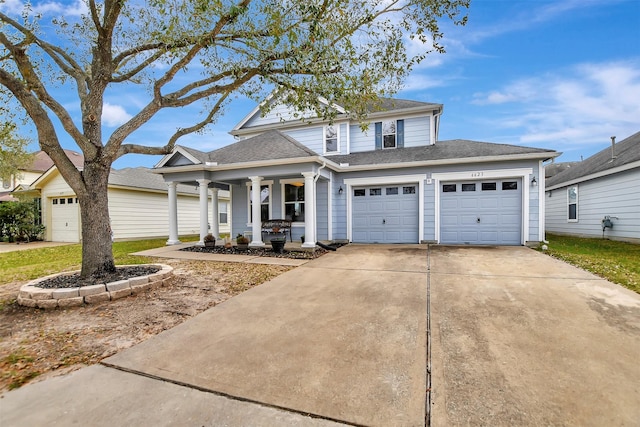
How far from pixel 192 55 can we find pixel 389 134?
8.75 m

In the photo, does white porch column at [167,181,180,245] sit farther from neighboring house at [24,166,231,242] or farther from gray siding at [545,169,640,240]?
gray siding at [545,169,640,240]

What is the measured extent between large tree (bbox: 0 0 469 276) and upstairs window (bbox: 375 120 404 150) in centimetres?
552

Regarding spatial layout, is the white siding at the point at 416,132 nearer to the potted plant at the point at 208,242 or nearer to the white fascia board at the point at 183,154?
the white fascia board at the point at 183,154

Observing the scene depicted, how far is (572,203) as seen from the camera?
1440 cm

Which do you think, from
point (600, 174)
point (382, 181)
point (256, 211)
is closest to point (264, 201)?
point (256, 211)

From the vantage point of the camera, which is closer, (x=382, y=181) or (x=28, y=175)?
(x=382, y=181)

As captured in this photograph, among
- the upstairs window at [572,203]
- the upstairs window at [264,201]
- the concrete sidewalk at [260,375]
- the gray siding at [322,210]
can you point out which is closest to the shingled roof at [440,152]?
the gray siding at [322,210]

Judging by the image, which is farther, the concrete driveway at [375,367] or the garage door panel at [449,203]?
the garage door panel at [449,203]

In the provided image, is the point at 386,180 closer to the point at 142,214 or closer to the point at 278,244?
the point at 278,244

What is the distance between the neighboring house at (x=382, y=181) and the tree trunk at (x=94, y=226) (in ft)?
16.1

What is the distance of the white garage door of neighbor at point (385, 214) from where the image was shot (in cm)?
1110

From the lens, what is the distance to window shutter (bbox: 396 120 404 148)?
12.4 metres

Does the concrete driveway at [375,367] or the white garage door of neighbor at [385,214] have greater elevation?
the white garage door of neighbor at [385,214]

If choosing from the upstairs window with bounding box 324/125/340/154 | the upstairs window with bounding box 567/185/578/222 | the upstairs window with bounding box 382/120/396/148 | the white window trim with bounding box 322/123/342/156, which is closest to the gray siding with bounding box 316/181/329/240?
the white window trim with bounding box 322/123/342/156
